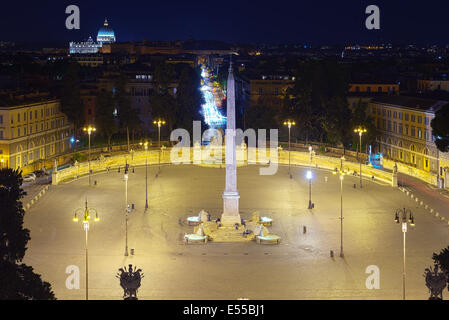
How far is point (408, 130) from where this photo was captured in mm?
83062

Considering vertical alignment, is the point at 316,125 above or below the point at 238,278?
above

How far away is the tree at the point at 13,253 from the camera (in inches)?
1065

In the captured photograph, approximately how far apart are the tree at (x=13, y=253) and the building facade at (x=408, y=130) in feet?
149

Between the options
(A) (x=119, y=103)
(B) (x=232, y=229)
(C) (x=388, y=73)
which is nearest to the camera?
(B) (x=232, y=229)

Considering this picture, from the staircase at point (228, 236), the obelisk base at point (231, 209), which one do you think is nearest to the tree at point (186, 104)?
the obelisk base at point (231, 209)

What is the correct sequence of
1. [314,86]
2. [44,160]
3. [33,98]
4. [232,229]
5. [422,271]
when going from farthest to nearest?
[314,86] < [33,98] < [44,160] < [232,229] < [422,271]

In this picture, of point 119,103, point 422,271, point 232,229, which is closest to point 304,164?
point 119,103

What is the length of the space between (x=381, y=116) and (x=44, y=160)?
3791cm

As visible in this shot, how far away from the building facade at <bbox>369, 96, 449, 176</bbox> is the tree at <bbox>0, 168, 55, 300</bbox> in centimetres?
4531

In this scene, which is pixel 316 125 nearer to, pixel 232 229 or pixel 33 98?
pixel 33 98

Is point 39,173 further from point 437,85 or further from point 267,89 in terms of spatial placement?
point 437,85

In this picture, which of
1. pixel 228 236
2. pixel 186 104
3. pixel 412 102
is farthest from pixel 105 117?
pixel 228 236

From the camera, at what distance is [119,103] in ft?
297

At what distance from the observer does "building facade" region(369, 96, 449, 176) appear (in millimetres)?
76938
